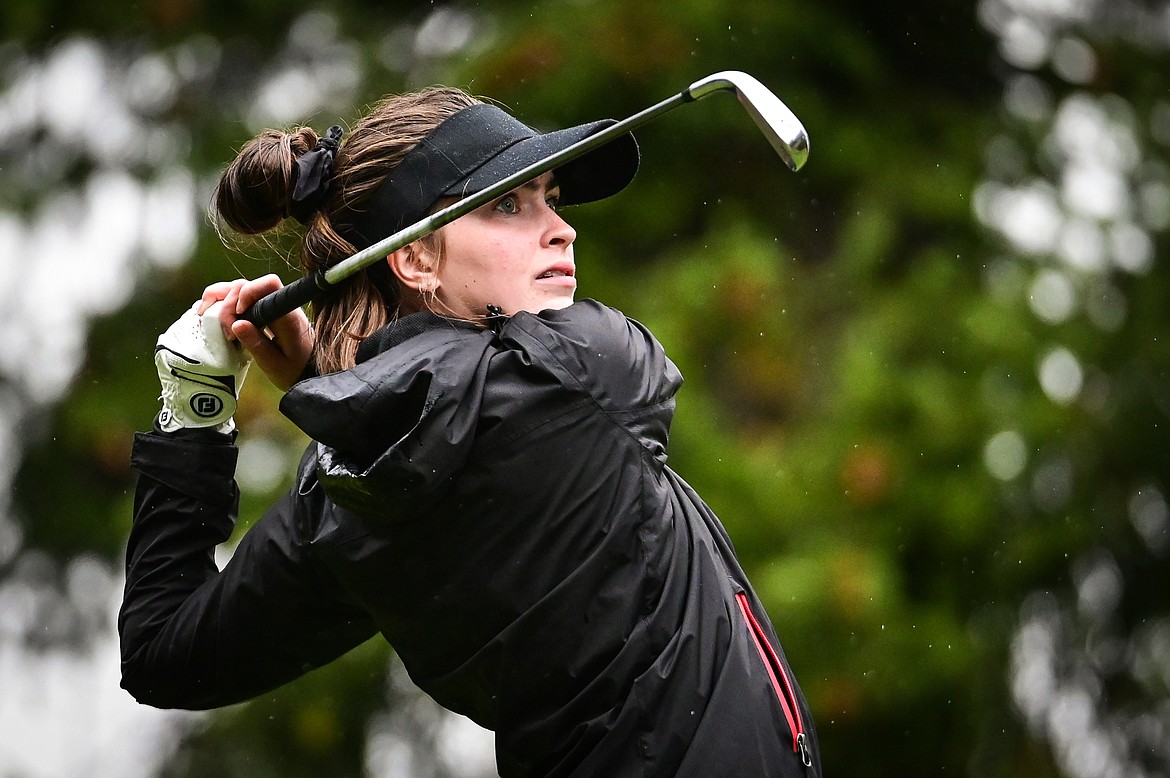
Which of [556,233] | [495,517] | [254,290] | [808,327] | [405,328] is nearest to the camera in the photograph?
[495,517]

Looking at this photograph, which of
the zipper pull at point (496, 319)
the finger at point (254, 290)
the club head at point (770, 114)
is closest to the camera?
the club head at point (770, 114)

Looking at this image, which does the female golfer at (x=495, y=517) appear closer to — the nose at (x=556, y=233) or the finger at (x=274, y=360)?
the nose at (x=556, y=233)

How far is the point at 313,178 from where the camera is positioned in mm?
1911

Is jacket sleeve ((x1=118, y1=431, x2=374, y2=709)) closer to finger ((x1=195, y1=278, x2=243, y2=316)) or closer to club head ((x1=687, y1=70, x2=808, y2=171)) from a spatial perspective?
finger ((x1=195, y1=278, x2=243, y2=316))

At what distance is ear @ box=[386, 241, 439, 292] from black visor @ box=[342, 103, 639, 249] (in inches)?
1.1

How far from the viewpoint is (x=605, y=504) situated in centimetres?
161

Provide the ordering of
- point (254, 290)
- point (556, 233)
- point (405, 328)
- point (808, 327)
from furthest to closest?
1. point (808, 327)
2. point (254, 290)
3. point (556, 233)
4. point (405, 328)

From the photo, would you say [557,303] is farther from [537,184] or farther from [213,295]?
[213,295]

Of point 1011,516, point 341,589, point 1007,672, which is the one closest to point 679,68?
point 1011,516

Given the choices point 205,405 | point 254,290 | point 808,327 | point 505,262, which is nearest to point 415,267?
point 505,262

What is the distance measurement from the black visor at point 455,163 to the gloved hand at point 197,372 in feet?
0.80

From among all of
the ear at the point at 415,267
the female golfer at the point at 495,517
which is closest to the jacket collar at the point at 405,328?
the female golfer at the point at 495,517

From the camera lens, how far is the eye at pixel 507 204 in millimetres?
1823

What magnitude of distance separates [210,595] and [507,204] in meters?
0.63
